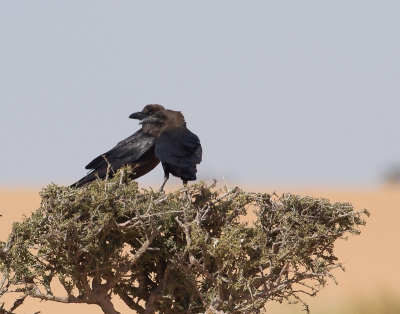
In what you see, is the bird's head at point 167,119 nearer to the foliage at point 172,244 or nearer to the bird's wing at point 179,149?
the bird's wing at point 179,149

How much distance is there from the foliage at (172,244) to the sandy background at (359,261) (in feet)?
2.10

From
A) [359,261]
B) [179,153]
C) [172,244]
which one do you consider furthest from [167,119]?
[359,261]

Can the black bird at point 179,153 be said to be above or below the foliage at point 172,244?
above

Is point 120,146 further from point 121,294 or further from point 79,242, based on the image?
point 79,242

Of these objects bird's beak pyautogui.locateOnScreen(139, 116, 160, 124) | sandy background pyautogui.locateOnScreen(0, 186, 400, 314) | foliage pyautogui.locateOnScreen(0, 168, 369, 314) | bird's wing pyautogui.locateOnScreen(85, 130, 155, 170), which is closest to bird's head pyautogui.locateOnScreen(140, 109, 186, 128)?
bird's beak pyautogui.locateOnScreen(139, 116, 160, 124)

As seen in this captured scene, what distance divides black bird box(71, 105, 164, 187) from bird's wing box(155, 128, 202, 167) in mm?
558

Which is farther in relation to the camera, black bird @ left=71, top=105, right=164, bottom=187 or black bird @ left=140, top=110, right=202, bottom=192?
black bird @ left=71, top=105, right=164, bottom=187

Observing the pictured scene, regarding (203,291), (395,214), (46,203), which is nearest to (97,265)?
(46,203)

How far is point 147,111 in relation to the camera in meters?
9.89

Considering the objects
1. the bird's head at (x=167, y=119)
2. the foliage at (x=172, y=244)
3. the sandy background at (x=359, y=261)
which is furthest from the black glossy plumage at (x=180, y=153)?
the sandy background at (x=359, y=261)

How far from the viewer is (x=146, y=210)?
18.6 ft

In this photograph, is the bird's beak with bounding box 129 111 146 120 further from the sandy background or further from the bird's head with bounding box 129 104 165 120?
the sandy background

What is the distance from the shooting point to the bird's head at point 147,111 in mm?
9836

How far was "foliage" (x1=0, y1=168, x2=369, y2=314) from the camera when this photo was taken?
5504 millimetres
